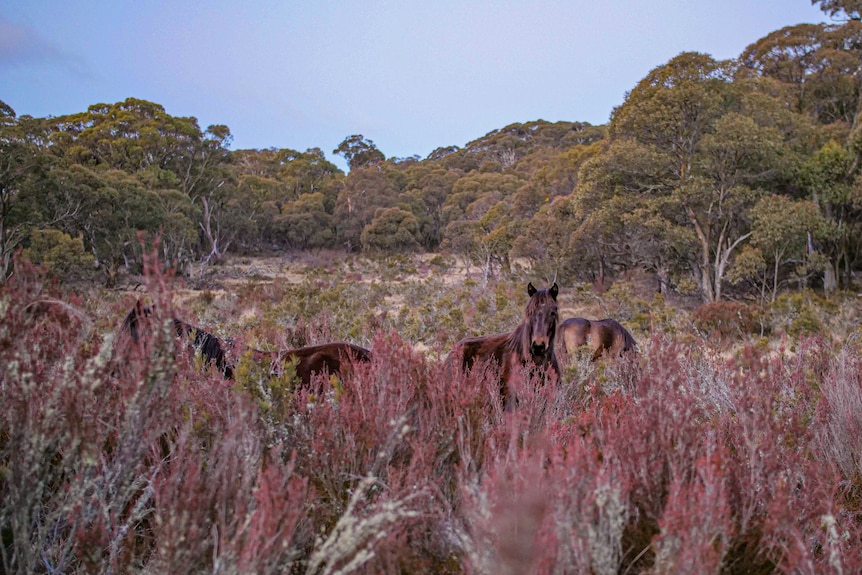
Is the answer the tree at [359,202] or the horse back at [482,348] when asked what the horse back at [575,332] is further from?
the tree at [359,202]

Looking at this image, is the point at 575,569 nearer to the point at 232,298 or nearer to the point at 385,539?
the point at 385,539

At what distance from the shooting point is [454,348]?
418cm

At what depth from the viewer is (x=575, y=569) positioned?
1.45 m

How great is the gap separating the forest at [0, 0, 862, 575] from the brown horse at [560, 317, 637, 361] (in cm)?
45

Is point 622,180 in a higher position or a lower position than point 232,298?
higher

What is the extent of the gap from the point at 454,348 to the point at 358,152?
2369 inches

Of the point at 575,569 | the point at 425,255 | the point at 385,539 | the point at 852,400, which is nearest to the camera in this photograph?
the point at 575,569

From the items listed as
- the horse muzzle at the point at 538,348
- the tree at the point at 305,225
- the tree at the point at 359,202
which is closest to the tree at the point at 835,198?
the horse muzzle at the point at 538,348

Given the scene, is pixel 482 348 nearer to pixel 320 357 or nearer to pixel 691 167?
pixel 320 357

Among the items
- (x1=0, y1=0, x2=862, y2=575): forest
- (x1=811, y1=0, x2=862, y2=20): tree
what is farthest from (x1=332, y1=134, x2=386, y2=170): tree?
(x1=811, y1=0, x2=862, y2=20): tree

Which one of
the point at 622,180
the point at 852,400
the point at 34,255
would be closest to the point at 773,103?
the point at 622,180

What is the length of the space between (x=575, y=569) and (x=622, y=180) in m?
15.5

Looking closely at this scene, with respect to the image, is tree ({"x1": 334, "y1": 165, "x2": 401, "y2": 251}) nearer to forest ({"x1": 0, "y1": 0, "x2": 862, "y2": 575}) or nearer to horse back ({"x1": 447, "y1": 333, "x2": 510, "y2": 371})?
forest ({"x1": 0, "y1": 0, "x2": 862, "y2": 575})

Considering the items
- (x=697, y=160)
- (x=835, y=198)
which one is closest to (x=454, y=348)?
(x=697, y=160)
